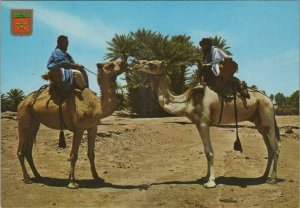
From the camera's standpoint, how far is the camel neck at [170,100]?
31.4ft

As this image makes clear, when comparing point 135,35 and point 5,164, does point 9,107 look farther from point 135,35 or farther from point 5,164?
point 5,164

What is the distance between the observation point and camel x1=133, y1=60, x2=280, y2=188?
934cm

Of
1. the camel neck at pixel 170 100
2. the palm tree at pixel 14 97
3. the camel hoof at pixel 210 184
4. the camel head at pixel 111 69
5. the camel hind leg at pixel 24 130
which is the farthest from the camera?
the palm tree at pixel 14 97

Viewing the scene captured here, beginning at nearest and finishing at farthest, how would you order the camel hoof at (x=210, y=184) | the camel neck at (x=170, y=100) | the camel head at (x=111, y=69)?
the camel hoof at (x=210, y=184) < the camel head at (x=111, y=69) < the camel neck at (x=170, y=100)

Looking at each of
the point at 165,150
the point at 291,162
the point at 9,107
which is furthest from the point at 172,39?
the point at 291,162

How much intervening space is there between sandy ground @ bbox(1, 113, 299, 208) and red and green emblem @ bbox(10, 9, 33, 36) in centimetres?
321

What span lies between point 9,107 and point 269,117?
1900 cm

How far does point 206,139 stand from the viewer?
9242 mm

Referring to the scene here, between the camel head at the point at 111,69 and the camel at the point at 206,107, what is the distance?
0.36 m

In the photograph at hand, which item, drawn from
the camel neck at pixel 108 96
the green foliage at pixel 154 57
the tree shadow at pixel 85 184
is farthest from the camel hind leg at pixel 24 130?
the green foliage at pixel 154 57

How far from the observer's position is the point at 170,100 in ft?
31.7

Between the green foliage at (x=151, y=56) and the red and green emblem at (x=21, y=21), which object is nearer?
the red and green emblem at (x=21, y=21)

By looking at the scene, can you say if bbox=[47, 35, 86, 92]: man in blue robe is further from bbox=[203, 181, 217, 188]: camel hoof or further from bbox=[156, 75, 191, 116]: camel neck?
bbox=[203, 181, 217, 188]: camel hoof

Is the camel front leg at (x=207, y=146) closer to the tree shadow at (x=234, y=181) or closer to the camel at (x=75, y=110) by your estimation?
the tree shadow at (x=234, y=181)
